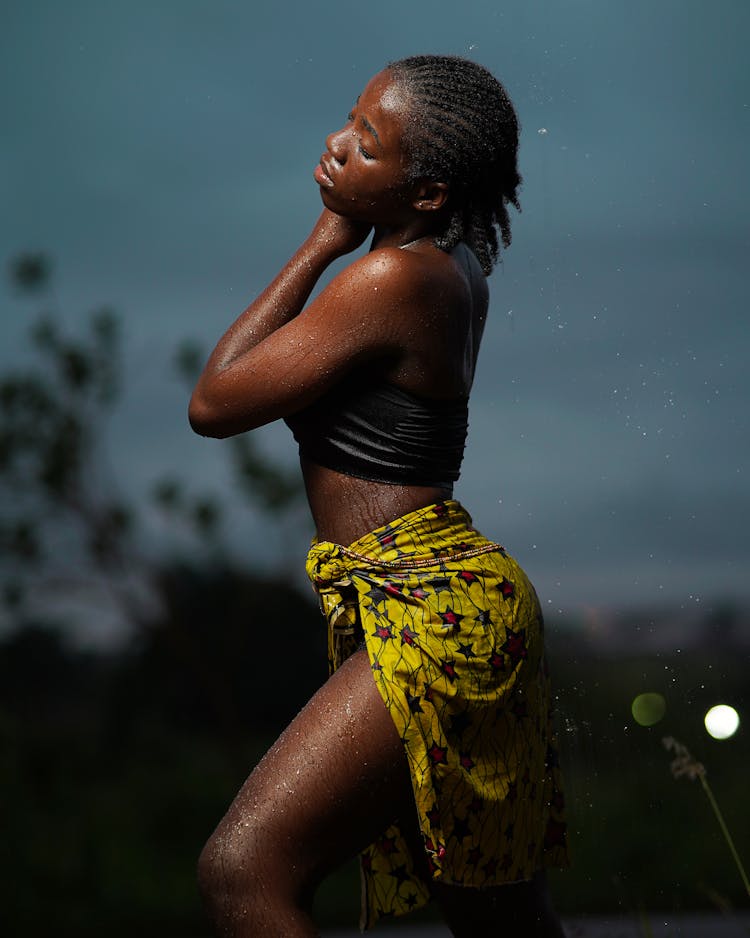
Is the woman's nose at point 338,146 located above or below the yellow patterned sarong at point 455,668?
above

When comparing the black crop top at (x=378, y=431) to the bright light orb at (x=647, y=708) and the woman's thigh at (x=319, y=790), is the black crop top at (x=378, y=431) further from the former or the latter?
the bright light orb at (x=647, y=708)

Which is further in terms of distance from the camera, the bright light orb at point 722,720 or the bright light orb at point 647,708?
the bright light orb at point 647,708

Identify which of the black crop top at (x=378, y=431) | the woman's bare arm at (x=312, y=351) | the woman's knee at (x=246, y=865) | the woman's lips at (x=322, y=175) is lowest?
the woman's knee at (x=246, y=865)

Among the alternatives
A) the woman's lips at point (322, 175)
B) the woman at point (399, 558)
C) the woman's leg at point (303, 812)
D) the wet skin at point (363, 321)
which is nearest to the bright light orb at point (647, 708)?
the woman at point (399, 558)

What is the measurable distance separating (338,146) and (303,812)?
3.36 feet

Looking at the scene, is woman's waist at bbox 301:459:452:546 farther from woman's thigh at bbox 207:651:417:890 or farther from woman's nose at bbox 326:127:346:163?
woman's nose at bbox 326:127:346:163

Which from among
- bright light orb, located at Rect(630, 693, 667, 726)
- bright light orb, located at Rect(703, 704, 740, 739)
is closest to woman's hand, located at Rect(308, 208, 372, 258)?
bright light orb, located at Rect(703, 704, 740, 739)

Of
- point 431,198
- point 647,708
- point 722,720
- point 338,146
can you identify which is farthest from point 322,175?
point 647,708

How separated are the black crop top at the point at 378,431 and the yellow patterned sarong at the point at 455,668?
76 millimetres

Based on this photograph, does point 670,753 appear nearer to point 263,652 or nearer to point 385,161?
point 385,161

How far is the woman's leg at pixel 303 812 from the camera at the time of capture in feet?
6.32

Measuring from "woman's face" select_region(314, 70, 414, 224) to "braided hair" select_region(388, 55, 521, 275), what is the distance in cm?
2

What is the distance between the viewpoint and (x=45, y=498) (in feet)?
20.3

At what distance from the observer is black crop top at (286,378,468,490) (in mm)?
2148
